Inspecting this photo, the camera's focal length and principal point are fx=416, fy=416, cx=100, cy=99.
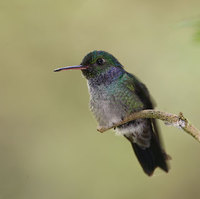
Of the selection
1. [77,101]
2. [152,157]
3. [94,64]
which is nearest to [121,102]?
[94,64]

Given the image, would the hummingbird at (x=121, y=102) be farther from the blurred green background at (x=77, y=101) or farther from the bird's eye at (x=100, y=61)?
the blurred green background at (x=77, y=101)

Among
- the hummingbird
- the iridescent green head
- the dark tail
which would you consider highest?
the iridescent green head

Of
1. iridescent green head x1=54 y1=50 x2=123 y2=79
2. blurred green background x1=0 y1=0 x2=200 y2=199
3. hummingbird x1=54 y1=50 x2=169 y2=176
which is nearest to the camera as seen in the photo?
hummingbird x1=54 y1=50 x2=169 y2=176

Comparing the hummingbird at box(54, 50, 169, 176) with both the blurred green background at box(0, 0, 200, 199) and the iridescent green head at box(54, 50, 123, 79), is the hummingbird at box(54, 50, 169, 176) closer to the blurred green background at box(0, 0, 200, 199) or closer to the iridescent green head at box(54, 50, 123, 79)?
the iridescent green head at box(54, 50, 123, 79)

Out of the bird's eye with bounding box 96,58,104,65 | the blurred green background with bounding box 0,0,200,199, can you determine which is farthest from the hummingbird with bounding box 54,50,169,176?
the blurred green background with bounding box 0,0,200,199

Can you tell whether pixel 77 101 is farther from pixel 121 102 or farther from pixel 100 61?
pixel 121 102

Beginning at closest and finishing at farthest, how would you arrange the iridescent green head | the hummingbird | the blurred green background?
the hummingbird, the iridescent green head, the blurred green background

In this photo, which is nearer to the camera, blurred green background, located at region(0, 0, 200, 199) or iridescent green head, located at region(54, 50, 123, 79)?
iridescent green head, located at region(54, 50, 123, 79)
